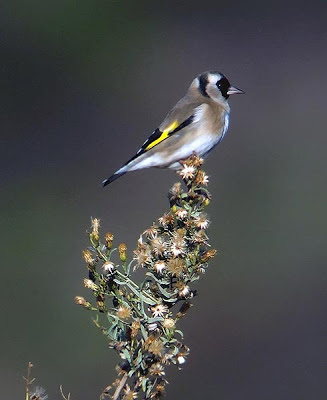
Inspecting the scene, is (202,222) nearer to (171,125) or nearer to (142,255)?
(142,255)

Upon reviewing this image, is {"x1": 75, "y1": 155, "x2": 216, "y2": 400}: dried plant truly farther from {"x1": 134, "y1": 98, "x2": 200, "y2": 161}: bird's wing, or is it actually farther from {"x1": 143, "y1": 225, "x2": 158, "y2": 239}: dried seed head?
{"x1": 134, "y1": 98, "x2": 200, "y2": 161}: bird's wing

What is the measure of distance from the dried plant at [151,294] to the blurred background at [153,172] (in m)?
4.55

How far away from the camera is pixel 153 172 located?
1023cm

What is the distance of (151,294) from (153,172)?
7814 millimetres

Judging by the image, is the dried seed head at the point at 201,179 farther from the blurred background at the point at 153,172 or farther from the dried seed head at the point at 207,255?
the blurred background at the point at 153,172

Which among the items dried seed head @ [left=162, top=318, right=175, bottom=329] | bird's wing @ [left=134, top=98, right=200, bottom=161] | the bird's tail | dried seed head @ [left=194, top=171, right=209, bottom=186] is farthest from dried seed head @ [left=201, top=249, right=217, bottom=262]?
bird's wing @ [left=134, top=98, right=200, bottom=161]

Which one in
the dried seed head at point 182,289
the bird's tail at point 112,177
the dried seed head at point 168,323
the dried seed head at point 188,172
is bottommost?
the dried seed head at point 168,323

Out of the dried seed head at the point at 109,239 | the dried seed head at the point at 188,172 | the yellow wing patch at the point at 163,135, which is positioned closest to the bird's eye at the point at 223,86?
the yellow wing patch at the point at 163,135

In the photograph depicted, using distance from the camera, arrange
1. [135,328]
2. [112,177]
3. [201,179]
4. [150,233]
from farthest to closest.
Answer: [112,177]
[201,179]
[150,233]
[135,328]

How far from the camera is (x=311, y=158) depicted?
443 inches

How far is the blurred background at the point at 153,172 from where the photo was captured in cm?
788

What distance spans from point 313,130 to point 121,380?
9807 millimetres

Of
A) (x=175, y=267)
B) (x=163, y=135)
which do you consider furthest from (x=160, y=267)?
(x=163, y=135)

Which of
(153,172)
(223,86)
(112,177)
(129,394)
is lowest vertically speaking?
(129,394)
